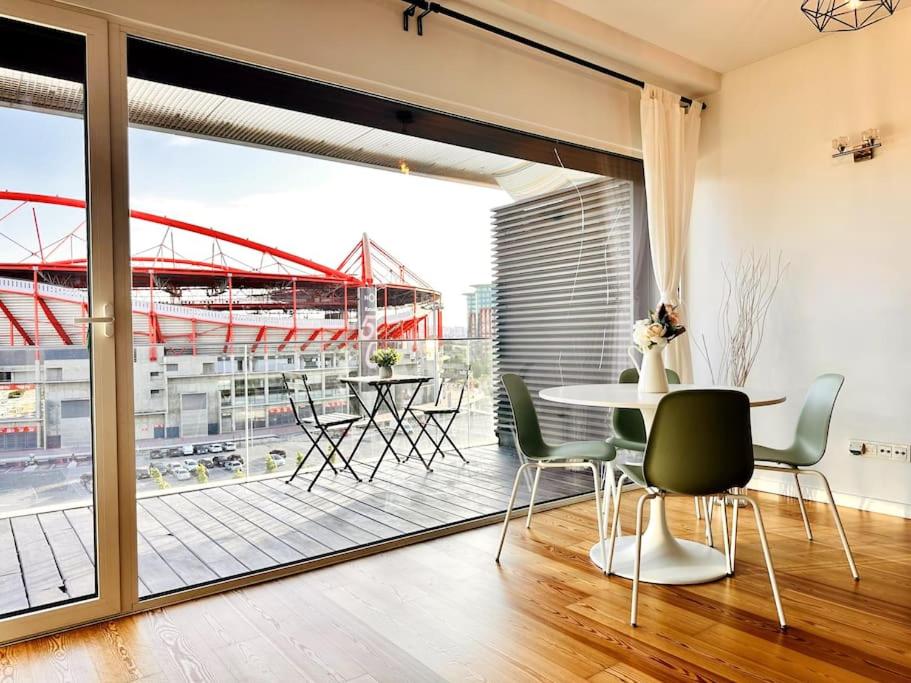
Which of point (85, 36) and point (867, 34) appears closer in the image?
point (85, 36)

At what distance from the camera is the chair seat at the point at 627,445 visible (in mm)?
3463

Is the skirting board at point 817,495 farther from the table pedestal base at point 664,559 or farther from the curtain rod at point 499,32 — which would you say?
the curtain rod at point 499,32

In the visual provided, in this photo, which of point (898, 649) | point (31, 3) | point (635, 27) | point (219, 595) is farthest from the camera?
point (635, 27)

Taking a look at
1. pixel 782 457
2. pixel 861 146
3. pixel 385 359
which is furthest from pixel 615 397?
pixel 861 146

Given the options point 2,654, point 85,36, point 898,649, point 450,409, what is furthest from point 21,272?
point 898,649

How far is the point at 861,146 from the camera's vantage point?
390 centimetres

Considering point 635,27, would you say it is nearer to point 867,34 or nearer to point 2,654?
point 867,34

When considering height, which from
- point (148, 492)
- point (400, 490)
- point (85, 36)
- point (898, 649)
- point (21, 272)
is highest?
point (85, 36)

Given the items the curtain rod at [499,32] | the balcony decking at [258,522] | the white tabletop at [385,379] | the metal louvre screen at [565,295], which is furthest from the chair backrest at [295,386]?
the curtain rod at [499,32]

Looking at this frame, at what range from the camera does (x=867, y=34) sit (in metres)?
3.87

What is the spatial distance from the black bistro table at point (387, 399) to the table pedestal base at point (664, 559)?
134 cm

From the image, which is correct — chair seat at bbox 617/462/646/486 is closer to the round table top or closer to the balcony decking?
the round table top

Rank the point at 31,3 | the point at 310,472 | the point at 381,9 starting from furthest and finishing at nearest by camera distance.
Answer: the point at 310,472
the point at 381,9
the point at 31,3

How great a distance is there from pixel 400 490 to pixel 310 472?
0.54 m
